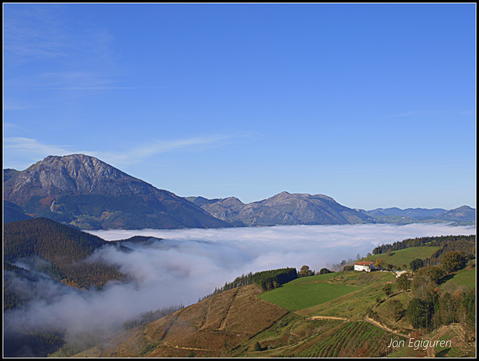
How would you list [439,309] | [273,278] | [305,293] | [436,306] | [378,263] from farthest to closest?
[378,263] < [273,278] < [305,293] < [436,306] < [439,309]

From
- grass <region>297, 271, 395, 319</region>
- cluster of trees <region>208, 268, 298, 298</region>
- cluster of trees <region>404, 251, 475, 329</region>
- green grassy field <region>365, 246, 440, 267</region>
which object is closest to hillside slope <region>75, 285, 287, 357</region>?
cluster of trees <region>208, 268, 298, 298</region>

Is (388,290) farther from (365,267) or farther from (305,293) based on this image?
(365,267)

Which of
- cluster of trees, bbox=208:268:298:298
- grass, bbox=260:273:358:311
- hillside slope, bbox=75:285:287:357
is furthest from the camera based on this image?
cluster of trees, bbox=208:268:298:298

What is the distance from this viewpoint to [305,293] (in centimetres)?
14438

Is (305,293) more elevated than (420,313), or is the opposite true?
(420,313)

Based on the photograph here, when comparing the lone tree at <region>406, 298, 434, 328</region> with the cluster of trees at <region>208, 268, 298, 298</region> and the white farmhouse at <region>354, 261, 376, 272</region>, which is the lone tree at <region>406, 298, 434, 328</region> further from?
the cluster of trees at <region>208, 268, 298, 298</region>

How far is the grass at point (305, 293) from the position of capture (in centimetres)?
13300

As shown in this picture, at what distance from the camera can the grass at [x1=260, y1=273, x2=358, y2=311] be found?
13300 cm

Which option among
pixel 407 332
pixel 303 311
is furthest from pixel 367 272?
pixel 407 332

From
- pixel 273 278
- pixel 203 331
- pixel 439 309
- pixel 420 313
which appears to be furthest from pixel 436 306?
pixel 273 278

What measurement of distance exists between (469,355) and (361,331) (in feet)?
103

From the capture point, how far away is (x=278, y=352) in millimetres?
89188

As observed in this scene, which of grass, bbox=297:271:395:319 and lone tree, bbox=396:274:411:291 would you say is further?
lone tree, bbox=396:274:411:291

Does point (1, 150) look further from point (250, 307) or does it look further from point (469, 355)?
point (250, 307)
